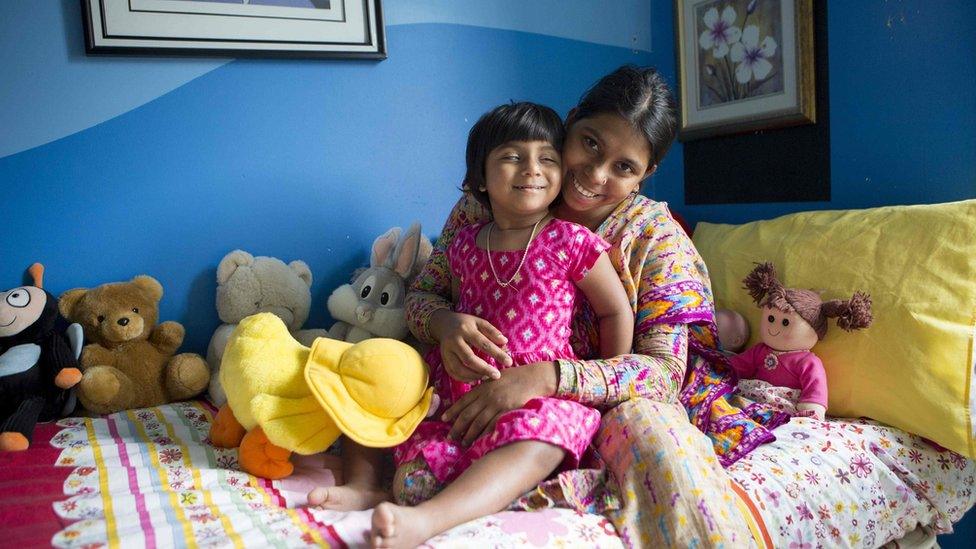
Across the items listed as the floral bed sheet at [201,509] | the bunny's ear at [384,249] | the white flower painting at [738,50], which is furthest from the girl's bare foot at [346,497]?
the white flower painting at [738,50]

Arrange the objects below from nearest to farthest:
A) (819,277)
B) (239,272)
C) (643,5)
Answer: (819,277) < (239,272) < (643,5)

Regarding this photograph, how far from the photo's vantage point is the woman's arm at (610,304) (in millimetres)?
1388

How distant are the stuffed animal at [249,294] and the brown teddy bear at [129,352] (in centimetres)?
7

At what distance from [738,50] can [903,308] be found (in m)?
1.01

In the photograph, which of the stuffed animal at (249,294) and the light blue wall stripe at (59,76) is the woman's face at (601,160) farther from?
the light blue wall stripe at (59,76)

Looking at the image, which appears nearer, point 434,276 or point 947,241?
point 947,241

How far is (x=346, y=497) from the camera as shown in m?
1.20

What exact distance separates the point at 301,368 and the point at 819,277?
1134mm

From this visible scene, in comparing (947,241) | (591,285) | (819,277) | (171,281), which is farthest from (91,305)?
(947,241)

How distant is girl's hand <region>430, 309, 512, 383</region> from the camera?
1297mm

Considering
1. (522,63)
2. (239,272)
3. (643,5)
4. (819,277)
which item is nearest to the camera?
(819,277)

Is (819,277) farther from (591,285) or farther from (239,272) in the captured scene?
(239,272)

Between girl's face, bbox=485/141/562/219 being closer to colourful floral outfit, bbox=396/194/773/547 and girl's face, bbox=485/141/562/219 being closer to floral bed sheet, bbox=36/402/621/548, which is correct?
colourful floral outfit, bbox=396/194/773/547

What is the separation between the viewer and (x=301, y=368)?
1.33m
